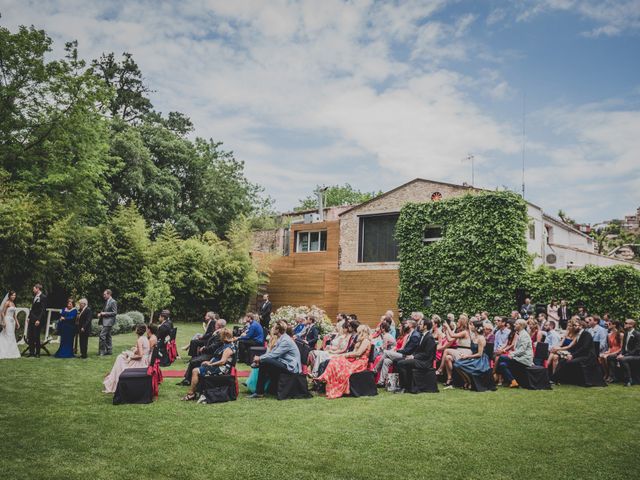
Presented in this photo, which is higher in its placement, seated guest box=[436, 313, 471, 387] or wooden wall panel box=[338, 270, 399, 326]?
wooden wall panel box=[338, 270, 399, 326]

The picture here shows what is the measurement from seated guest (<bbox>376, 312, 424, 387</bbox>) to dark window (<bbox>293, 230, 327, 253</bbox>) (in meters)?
15.9

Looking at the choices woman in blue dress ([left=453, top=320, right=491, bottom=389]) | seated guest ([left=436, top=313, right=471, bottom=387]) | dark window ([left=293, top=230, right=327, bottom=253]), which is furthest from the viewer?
dark window ([left=293, top=230, right=327, bottom=253])

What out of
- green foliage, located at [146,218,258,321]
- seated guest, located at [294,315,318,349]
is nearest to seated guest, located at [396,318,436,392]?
seated guest, located at [294,315,318,349]

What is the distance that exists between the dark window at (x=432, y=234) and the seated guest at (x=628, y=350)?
10352 mm

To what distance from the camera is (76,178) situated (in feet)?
67.9

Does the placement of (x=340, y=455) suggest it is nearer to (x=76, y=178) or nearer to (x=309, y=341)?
(x=309, y=341)

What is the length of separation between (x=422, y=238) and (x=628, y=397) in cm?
1244

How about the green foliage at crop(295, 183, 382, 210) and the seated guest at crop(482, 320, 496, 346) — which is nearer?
the seated guest at crop(482, 320, 496, 346)

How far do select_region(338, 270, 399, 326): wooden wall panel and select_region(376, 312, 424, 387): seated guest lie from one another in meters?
11.7

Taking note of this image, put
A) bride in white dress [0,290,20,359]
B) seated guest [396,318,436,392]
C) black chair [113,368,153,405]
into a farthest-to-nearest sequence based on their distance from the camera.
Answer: bride in white dress [0,290,20,359], seated guest [396,318,436,392], black chair [113,368,153,405]

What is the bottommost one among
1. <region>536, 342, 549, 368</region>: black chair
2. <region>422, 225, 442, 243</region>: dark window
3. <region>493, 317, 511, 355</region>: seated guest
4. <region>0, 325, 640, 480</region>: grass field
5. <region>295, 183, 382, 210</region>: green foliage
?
<region>0, 325, 640, 480</region>: grass field

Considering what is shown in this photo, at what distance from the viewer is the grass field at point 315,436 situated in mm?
5051

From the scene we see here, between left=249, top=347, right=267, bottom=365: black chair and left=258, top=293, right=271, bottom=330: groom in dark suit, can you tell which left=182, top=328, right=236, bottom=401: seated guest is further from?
left=258, top=293, right=271, bottom=330: groom in dark suit

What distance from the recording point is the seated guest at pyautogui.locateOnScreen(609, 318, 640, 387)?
11.0 meters
